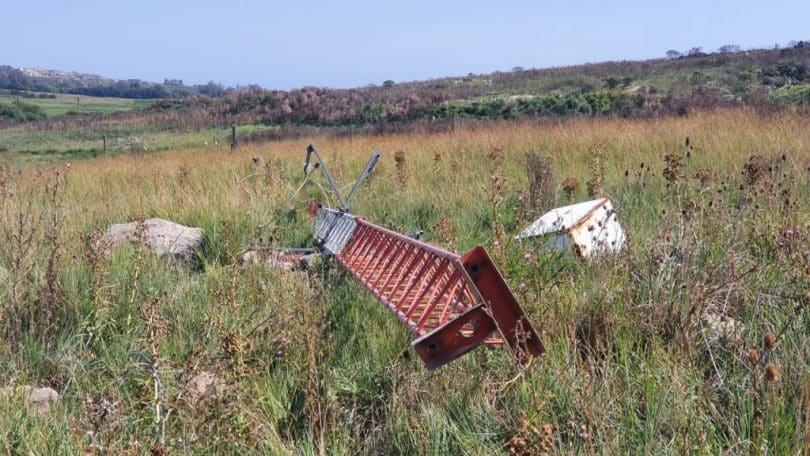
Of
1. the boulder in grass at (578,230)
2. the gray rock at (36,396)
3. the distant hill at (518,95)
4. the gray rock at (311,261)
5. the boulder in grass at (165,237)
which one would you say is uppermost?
the distant hill at (518,95)

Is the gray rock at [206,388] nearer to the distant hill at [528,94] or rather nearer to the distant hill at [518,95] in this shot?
the distant hill at [518,95]

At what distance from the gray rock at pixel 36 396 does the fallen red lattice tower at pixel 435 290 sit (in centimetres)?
158

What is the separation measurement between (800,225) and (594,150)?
4950mm

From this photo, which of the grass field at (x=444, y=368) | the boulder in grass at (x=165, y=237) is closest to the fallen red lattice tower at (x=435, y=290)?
the grass field at (x=444, y=368)

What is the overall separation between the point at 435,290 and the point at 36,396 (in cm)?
186

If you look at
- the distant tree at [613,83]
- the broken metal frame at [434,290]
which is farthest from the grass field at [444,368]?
the distant tree at [613,83]

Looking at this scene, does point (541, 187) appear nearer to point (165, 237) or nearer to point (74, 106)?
point (165, 237)

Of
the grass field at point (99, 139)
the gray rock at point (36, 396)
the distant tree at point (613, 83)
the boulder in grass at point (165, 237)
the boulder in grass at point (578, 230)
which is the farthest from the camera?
the distant tree at point (613, 83)

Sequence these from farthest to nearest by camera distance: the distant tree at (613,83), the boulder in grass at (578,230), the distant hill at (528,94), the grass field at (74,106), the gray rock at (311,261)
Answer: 1. the grass field at (74,106)
2. the distant tree at (613,83)
3. the distant hill at (528,94)
4. the gray rock at (311,261)
5. the boulder in grass at (578,230)

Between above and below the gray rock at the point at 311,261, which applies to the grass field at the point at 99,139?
above

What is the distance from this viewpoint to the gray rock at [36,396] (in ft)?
8.86

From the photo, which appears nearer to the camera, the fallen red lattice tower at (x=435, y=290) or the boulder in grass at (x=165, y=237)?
the fallen red lattice tower at (x=435, y=290)

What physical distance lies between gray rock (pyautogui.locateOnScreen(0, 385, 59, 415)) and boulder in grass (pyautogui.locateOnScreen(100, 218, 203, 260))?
224cm

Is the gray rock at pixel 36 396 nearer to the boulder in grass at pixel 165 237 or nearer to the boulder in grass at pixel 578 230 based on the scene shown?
the boulder in grass at pixel 165 237
